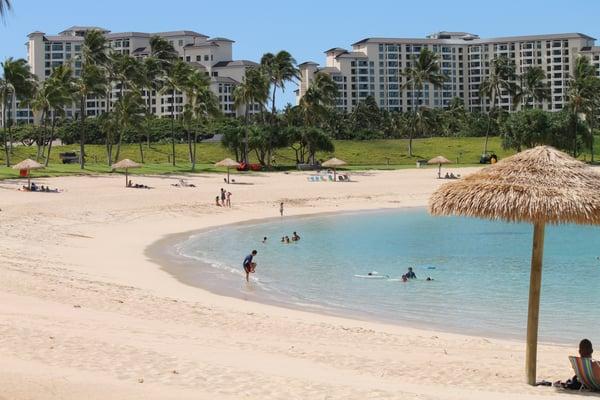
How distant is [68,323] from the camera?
14.6 m

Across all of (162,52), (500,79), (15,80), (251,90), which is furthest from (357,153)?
(15,80)

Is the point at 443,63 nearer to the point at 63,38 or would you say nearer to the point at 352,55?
the point at 352,55

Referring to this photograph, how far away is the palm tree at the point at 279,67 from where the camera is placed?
8512 centimetres

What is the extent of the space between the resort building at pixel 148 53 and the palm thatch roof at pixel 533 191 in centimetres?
13756

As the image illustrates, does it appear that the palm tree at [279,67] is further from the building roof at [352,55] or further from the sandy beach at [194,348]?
the building roof at [352,55]

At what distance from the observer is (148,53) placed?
152 metres

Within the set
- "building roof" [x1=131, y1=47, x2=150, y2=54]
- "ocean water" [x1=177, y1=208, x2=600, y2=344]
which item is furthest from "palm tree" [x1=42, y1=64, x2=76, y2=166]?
"building roof" [x1=131, y1=47, x2=150, y2=54]

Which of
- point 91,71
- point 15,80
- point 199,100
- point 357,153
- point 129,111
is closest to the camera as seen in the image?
point 15,80

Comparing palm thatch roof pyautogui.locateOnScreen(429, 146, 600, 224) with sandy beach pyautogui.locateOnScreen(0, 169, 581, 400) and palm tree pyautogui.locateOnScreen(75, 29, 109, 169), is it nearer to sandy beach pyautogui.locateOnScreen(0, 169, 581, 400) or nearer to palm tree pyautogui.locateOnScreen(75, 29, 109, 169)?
sandy beach pyautogui.locateOnScreen(0, 169, 581, 400)

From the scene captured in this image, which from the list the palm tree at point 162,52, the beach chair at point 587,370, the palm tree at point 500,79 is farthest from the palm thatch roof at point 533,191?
the palm tree at point 500,79

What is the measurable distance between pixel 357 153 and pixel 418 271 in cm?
5814

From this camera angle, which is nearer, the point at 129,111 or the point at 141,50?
the point at 129,111

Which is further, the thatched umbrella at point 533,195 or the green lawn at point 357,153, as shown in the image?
the green lawn at point 357,153

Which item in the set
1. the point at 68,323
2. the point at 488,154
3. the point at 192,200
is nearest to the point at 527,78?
the point at 488,154
